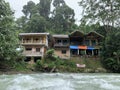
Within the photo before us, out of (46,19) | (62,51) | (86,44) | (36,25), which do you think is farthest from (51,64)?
(46,19)

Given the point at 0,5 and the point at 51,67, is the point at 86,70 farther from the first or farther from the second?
the point at 0,5

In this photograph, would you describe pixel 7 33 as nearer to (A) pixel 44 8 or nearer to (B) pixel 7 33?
(B) pixel 7 33

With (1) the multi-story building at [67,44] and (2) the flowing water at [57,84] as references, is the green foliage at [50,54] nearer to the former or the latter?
(1) the multi-story building at [67,44]

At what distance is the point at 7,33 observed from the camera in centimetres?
2064

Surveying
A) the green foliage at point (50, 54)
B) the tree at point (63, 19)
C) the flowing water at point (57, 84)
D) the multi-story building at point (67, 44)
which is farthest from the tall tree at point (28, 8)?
the flowing water at point (57, 84)

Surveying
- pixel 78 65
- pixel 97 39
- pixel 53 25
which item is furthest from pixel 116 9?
pixel 53 25

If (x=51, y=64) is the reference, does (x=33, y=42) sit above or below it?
above

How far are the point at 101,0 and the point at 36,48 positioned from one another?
34.6 feet

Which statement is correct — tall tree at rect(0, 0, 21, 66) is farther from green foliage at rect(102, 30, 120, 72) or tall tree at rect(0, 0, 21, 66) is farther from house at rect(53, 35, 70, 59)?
house at rect(53, 35, 70, 59)

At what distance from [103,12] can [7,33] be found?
47.9 ft

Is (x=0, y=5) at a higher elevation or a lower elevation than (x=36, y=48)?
higher

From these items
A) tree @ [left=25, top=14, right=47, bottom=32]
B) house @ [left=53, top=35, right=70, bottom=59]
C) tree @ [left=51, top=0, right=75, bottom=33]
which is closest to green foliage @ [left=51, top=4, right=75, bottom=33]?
tree @ [left=51, top=0, right=75, bottom=33]

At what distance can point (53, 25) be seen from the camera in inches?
1932

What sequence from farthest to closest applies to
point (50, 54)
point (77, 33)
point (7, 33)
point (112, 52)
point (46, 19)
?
point (46, 19) → point (77, 33) → point (50, 54) → point (112, 52) → point (7, 33)
